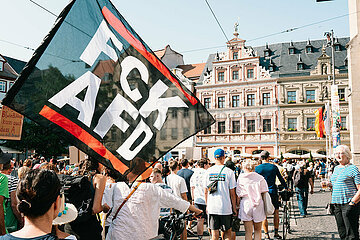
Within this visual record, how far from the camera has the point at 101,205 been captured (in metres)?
3.61

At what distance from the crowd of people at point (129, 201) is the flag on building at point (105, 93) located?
14.7 inches

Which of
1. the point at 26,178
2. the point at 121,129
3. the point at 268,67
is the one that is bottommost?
the point at 26,178

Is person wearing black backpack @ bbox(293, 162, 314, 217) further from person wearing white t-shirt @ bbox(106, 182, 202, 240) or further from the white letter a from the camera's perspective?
the white letter a

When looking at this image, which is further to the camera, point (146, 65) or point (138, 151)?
point (146, 65)

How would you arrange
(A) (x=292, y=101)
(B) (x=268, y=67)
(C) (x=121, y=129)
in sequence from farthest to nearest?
(B) (x=268, y=67) → (A) (x=292, y=101) → (C) (x=121, y=129)

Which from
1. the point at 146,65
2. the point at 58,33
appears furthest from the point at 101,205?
the point at 58,33

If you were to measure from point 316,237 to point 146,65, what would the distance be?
628cm

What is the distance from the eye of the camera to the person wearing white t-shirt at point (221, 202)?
5711 mm

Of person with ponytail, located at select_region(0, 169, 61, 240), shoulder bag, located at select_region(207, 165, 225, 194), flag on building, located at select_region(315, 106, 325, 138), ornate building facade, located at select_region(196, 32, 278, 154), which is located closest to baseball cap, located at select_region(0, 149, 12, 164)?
shoulder bag, located at select_region(207, 165, 225, 194)

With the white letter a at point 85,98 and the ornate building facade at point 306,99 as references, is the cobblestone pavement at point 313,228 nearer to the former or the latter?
the white letter a at point 85,98

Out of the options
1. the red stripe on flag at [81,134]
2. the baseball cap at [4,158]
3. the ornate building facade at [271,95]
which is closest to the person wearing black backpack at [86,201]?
the red stripe on flag at [81,134]

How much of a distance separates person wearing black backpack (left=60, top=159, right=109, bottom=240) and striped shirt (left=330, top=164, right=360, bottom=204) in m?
3.87

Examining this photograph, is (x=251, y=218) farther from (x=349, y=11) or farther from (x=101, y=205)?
(x=349, y=11)

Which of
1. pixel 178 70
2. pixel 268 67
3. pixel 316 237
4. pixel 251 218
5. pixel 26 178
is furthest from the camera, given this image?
pixel 178 70
